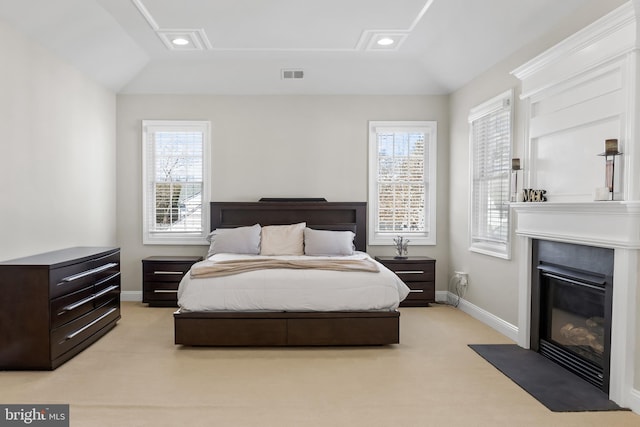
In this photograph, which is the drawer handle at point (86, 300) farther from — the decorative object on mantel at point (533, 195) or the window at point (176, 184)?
the decorative object on mantel at point (533, 195)

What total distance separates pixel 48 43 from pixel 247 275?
2909mm

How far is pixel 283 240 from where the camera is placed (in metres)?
6.02

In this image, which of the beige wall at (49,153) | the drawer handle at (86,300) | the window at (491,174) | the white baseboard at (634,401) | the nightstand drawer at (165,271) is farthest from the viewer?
the nightstand drawer at (165,271)

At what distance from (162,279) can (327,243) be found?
2.14 meters

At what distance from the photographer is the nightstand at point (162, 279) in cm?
607

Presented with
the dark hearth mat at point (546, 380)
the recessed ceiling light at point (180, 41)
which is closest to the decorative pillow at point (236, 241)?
Answer: the recessed ceiling light at point (180, 41)

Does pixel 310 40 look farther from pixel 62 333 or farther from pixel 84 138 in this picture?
pixel 62 333

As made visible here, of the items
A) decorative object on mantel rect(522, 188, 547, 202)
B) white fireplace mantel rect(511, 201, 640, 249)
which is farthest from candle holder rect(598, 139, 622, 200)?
decorative object on mantel rect(522, 188, 547, 202)

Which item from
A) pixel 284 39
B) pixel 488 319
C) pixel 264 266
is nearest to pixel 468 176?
pixel 488 319

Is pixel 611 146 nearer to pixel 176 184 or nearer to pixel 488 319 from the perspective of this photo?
pixel 488 319

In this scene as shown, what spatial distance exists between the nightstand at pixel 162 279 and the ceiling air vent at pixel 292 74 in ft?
8.70

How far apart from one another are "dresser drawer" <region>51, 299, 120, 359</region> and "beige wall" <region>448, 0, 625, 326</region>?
401cm

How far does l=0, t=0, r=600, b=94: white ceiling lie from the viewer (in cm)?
432

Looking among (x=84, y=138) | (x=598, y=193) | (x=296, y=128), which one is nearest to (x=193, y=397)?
(x=598, y=193)
